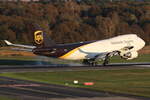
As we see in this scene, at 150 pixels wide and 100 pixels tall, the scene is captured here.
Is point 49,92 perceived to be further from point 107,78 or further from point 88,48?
point 88,48

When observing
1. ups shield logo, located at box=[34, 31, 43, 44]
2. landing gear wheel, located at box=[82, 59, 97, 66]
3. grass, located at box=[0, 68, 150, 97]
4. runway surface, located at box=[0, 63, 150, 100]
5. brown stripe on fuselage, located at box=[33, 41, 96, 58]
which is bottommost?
landing gear wheel, located at box=[82, 59, 97, 66]

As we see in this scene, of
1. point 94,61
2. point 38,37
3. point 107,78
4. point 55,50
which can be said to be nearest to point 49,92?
point 107,78

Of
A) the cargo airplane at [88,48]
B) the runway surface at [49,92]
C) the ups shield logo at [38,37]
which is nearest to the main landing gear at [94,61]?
the cargo airplane at [88,48]

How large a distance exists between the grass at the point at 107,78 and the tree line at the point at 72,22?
67140mm

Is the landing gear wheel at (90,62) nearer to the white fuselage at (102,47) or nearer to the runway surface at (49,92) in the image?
the white fuselage at (102,47)

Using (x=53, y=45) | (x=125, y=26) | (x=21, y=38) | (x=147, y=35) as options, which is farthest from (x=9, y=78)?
(x=125, y=26)

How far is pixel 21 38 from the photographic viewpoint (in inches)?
5635

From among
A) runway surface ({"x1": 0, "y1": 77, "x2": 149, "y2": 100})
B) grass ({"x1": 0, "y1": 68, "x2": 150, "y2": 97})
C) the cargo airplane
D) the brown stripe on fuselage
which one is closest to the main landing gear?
the cargo airplane

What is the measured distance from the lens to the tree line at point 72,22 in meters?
146

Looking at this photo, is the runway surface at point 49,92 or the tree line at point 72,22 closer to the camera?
the runway surface at point 49,92

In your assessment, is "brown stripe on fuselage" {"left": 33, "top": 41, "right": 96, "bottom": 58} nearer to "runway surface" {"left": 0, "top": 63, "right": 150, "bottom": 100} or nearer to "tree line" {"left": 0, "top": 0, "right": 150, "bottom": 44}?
"runway surface" {"left": 0, "top": 63, "right": 150, "bottom": 100}

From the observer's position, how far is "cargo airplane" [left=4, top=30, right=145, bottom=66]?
7669 cm

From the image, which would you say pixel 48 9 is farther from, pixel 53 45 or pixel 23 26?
pixel 53 45

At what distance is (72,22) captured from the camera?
527ft
